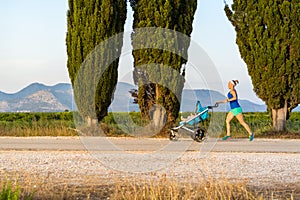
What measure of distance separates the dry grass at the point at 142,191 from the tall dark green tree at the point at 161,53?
35.4 feet

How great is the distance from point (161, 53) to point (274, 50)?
387 cm

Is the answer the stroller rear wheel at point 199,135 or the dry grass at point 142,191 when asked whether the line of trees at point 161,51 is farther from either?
the dry grass at point 142,191

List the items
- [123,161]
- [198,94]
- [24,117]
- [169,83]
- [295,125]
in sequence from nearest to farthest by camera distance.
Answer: [123,161] → [198,94] → [169,83] → [295,125] → [24,117]

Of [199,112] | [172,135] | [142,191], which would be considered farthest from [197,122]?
[142,191]

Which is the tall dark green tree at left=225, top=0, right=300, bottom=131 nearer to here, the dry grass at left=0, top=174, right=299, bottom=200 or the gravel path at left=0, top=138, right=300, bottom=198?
the gravel path at left=0, top=138, right=300, bottom=198

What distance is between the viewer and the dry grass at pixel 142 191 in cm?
625

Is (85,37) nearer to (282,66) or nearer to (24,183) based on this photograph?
(282,66)

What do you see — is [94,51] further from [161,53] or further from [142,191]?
[142,191]

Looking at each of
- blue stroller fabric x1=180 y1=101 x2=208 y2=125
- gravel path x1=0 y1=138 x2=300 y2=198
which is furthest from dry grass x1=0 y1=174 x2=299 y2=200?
blue stroller fabric x1=180 y1=101 x2=208 y2=125

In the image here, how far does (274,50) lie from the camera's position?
18.1 m

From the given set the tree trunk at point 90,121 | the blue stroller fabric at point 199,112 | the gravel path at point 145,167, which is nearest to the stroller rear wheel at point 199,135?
the blue stroller fabric at point 199,112

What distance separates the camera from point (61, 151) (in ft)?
39.0

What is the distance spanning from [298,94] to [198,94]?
8.51m

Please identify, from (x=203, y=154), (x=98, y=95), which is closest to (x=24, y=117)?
(x=98, y=95)
